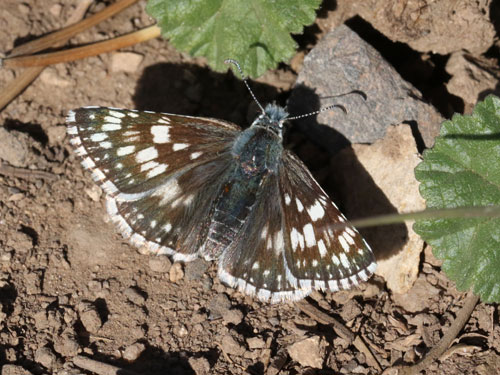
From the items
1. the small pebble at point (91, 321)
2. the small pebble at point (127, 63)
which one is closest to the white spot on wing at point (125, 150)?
the small pebble at point (91, 321)

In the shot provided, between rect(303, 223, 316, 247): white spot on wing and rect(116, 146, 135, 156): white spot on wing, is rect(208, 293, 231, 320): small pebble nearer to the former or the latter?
rect(303, 223, 316, 247): white spot on wing

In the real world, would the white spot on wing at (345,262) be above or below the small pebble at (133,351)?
above

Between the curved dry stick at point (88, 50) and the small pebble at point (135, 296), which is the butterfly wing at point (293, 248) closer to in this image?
the small pebble at point (135, 296)

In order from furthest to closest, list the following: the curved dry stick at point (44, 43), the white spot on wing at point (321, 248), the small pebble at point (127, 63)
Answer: the small pebble at point (127, 63) → the curved dry stick at point (44, 43) → the white spot on wing at point (321, 248)

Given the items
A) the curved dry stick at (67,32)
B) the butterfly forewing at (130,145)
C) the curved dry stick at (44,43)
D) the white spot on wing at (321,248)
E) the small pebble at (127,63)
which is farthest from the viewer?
the small pebble at (127,63)

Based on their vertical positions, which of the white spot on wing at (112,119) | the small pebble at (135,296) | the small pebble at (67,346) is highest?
the white spot on wing at (112,119)

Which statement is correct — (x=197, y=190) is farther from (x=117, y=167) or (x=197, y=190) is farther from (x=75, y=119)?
(x=75, y=119)

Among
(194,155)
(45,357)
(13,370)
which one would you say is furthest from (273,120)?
(13,370)
